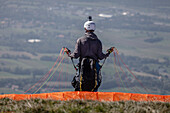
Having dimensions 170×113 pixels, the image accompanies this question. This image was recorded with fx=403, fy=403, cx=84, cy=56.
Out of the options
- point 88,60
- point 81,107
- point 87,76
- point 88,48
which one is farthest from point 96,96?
point 88,48

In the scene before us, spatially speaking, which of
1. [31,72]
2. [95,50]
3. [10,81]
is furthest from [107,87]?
[95,50]

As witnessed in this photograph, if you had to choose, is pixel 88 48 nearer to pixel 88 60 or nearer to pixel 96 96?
pixel 88 60

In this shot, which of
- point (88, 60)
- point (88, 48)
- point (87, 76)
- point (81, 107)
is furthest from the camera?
point (88, 48)

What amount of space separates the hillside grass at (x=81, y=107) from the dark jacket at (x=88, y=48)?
317cm

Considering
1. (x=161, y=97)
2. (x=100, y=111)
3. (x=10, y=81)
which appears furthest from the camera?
(x=10, y=81)

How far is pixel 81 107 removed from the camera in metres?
8.87

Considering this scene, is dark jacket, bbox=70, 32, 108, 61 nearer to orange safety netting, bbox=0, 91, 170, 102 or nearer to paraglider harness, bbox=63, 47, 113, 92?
paraglider harness, bbox=63, 47, 113, 92

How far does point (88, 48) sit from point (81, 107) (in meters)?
4.12

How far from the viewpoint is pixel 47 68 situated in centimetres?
17075

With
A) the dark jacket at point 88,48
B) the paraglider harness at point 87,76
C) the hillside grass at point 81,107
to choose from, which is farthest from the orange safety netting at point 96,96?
the dark jacket at point 88,48

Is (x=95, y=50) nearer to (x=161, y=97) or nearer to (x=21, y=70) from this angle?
(x=161, y=97)

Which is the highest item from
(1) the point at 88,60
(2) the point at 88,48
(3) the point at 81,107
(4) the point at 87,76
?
(2) the point at 88,48

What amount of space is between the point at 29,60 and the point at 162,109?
18960cm

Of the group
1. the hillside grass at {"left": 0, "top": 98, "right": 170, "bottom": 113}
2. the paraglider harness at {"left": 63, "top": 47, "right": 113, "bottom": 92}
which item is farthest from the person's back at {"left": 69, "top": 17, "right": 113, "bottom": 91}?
the hillside grass at {"left": 0, "top": 98, "right": 170, "bottom": 113}
